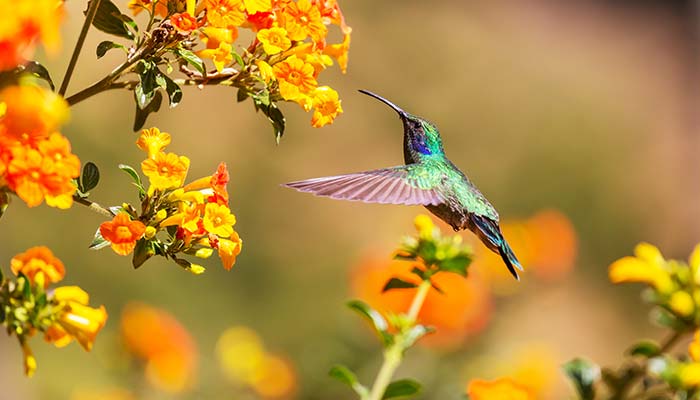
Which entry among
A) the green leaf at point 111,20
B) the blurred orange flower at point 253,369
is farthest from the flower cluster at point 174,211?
the blurred orange flower at point 253,369

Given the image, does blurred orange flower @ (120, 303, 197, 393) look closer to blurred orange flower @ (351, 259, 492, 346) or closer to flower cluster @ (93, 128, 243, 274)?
blurred orange flower @ (351, 259, 492, 346)

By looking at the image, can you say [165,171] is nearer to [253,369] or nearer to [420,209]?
[253,369]

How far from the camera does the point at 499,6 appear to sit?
6.05 metres

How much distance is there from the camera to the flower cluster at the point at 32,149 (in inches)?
27.7

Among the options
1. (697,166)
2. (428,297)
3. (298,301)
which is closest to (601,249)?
(697,166)

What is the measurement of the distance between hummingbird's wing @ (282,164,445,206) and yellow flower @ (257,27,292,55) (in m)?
0.14

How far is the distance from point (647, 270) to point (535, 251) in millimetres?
1174

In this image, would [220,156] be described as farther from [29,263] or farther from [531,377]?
[29,263]

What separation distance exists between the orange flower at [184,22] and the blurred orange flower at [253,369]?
1.33 metres

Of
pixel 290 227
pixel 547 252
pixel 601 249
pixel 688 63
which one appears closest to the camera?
pixel 547 252

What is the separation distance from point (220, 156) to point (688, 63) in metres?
3.75

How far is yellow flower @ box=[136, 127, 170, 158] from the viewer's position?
35.7 inches

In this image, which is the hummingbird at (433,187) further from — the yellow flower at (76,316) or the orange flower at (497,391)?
the yellow flower at (76,316)

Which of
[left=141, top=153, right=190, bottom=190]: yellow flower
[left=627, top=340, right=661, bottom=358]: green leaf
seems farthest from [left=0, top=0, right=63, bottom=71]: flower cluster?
[left=627, top=340, right=661, bottom=358]: green leaf
